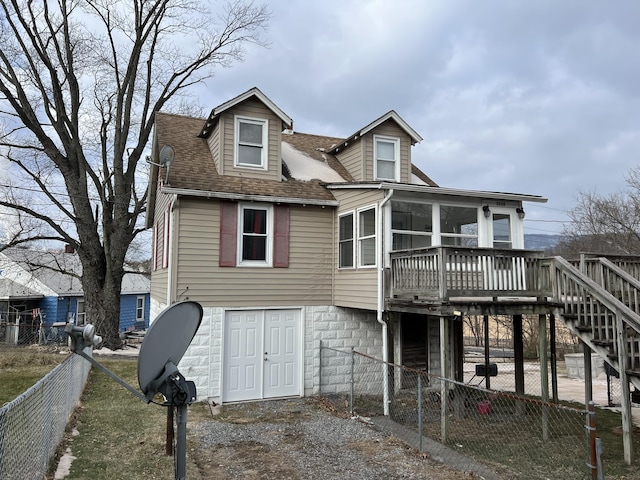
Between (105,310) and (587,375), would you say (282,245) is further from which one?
(105,310)

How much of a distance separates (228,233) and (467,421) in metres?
7.10

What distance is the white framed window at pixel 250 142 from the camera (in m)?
12.1

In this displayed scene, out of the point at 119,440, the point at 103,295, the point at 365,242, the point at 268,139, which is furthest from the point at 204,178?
the point at 103,295

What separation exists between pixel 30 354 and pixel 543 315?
15.7 meters

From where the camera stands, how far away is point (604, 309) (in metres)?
8.11

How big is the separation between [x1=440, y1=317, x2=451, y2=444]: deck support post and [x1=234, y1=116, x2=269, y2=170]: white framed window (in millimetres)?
6512

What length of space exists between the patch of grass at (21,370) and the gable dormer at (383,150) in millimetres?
10322

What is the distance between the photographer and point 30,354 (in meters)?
15.0

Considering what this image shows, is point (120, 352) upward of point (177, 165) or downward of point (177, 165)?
downward

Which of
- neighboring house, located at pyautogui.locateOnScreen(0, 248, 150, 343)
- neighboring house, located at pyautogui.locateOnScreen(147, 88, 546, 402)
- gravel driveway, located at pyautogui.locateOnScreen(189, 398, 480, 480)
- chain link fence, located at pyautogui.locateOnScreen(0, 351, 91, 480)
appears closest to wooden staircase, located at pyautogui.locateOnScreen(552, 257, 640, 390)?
neighboring house, located at pyautogui.locateOnScreen(147, 88, 546, 402)

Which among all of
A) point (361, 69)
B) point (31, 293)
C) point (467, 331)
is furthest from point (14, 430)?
point (467, 331)

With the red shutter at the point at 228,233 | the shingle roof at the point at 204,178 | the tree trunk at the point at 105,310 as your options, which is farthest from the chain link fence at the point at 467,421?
the tree trunk at the point at 105,310

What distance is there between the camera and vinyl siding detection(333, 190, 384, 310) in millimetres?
10477

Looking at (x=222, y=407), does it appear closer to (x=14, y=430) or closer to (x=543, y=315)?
(x=14, y=430)
